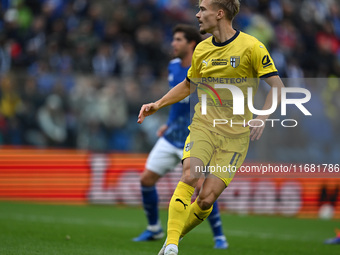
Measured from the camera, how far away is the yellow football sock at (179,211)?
5.63m

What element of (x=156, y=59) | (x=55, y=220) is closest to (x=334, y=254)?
(x=55, y=220)

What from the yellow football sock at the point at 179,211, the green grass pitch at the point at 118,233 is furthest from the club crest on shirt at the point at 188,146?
the green grass pitch at the point at 118,233

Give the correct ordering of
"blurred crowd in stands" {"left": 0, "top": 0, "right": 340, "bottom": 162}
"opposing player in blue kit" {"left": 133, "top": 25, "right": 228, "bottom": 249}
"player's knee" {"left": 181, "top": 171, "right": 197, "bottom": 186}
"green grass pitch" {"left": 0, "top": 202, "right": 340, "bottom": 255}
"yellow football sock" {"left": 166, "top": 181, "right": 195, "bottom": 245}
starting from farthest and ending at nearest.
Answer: "blurred crowd in stands" {"left": 0, "top": 0, "right": 340, "bottom": 162}, "opposing player in blue kit" {"left": 133, "top": 25, "right": 228, "bottom": 249}, "green grass pitch" {"left": 0, "top": 202, "right": 340, "bottom": 255}, "player's knee" {"left": 181, "top": 171, "right": 197, "bottom": 186}, "yellow football sock" {"left": 166, "top": 181, "right": 195, "bottom": 245}

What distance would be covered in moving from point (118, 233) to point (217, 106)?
3444 millimetres

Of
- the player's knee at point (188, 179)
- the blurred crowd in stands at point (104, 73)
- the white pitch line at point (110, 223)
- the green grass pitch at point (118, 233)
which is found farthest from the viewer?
the blurred crowd in stands at point (104, 73)

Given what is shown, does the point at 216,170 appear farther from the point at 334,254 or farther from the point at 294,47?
the point at 294,47

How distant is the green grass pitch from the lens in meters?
7.12

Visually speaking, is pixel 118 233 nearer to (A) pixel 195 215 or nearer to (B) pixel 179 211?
(A) pixel 195 215

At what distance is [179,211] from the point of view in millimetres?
5711

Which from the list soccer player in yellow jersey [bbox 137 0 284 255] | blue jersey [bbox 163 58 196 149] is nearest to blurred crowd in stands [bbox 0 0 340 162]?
blue jersey [bbox 163 58 196 149]

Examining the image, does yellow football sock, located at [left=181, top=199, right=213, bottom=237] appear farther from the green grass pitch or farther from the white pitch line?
the white pitch line

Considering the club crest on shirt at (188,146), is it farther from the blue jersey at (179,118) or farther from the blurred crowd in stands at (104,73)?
the blurred crowd in stands at (104,73)

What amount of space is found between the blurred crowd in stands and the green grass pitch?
1519 mm

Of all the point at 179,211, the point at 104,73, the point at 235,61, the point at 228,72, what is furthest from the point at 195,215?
the point at 104,73
